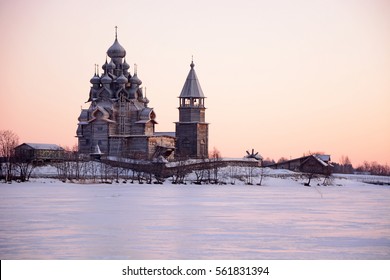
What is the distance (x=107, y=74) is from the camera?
239 feet

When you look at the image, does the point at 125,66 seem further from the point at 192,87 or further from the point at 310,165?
the point at 310,165

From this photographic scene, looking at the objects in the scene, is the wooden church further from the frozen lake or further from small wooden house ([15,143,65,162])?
the frozen lake

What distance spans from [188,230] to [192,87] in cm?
5331

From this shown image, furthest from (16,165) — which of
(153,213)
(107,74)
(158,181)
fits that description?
(153,213)

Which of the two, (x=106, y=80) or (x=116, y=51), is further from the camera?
(x=116, y=51)

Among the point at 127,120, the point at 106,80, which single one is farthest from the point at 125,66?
the point at 127,120

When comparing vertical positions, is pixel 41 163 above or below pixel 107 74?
below

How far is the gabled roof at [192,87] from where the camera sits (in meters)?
75.7

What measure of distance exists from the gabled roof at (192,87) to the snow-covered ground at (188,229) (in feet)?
130

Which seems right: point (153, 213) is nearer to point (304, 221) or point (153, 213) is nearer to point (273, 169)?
point (304, 221)

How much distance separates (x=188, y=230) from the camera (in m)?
23.3

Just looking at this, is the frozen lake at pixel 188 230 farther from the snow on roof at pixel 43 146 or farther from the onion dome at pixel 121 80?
the onion dome at pixel 121 80

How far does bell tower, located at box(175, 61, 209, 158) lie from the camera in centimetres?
7556
